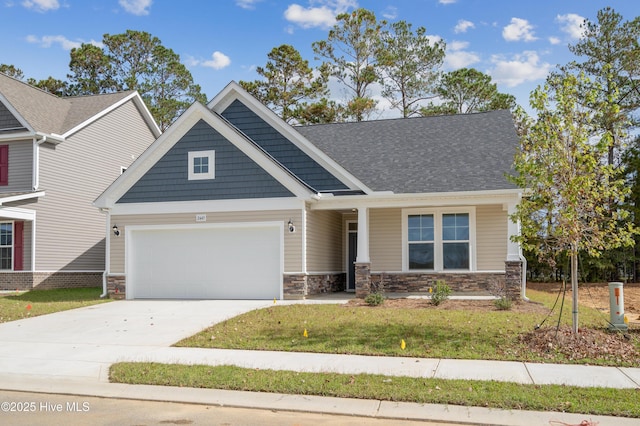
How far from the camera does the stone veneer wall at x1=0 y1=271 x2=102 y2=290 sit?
22.5m

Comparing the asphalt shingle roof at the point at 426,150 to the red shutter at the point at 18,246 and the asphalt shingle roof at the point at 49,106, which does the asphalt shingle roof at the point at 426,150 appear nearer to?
the asphalt shingle roof at the point at 49,106

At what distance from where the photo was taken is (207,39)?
71.5ft

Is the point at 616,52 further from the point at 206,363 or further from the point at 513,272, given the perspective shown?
the point at 206,363

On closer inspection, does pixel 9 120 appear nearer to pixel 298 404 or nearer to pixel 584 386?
pixel 298 404

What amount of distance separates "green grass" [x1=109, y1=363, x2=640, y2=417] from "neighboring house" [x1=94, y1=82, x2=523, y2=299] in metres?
8.86

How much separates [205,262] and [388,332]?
845 cm

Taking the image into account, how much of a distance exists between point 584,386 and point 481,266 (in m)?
11.2

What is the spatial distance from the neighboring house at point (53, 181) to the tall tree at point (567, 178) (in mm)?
17875

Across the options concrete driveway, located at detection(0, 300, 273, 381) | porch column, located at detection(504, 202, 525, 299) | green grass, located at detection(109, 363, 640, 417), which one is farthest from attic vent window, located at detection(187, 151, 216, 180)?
green grass, located at detection(109, 363, 640, 417)

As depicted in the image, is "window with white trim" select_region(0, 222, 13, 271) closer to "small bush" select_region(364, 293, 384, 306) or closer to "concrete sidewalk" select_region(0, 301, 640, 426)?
"concrete sidewalk" select_region(0, 301, 640, 426)

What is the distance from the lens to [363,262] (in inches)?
→ 699

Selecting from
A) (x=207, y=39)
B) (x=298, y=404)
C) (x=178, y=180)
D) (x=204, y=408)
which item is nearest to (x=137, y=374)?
(x=204, y=408)

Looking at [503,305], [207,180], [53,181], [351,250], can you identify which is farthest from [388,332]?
[53,181]

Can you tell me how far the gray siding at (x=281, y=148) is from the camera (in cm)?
1906
